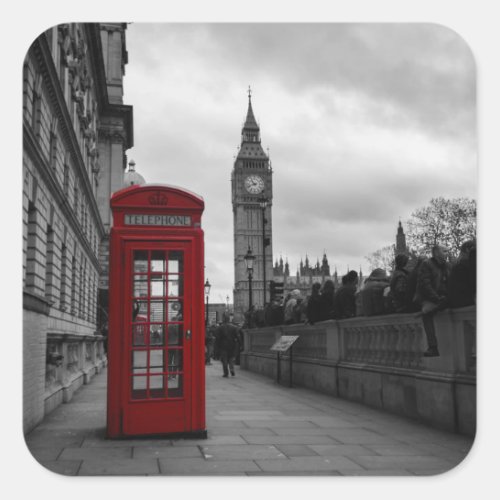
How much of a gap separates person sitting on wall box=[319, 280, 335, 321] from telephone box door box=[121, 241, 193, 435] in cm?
606

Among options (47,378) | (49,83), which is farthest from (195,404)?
(49,83)

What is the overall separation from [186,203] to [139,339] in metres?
1.57

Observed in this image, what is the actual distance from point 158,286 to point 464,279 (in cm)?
338

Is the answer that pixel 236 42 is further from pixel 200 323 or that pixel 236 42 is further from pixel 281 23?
pixel 200 323

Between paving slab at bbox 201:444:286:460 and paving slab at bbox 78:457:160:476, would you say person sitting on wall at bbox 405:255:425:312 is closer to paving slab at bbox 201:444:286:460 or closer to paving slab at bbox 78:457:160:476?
paving slab at bbox 201:444:286:460

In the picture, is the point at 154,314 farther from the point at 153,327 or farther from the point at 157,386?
the point at 157,386

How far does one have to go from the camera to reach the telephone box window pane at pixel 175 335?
728cm

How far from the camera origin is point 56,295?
16.0m

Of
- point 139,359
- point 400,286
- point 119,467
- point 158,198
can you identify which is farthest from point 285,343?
point 119,467

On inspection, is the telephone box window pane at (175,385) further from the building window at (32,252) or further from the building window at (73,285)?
the building window at (73,285)

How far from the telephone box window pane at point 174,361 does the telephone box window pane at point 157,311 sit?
1.29 ft

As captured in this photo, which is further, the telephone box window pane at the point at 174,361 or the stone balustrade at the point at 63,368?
the stone balustrade at the point at 63,368

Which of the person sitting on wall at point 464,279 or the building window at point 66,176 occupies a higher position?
the building window at point 66,176

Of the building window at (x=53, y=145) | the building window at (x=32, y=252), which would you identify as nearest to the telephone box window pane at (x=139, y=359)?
the building window at (x=32, y=252)
